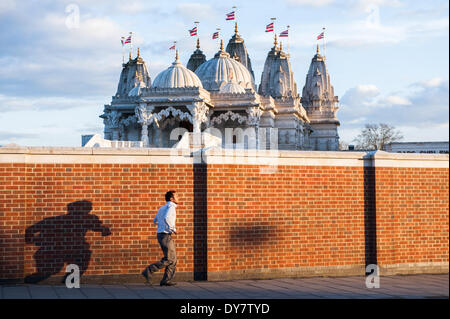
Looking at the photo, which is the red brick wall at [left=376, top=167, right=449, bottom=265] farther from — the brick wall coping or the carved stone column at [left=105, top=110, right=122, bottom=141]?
the carved stone column at [left=105, top=110, right=122, bottom=141]

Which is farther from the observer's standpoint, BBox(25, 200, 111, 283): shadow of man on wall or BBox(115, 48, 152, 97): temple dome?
BBox(115, 48, 152, 97): temple dome

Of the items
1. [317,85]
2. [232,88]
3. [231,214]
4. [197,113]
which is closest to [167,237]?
[231,214]

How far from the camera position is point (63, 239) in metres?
11.9

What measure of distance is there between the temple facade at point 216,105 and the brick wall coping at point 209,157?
26917 millimetres

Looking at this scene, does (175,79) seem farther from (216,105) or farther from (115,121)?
(115,121)

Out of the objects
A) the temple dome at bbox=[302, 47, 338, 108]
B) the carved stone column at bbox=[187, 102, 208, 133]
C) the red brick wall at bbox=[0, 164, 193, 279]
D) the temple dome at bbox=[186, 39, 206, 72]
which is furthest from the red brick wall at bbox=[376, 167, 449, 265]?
the temple dome at bbox=[302, 47, 338, 108]

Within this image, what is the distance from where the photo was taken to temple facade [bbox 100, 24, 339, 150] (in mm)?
45500

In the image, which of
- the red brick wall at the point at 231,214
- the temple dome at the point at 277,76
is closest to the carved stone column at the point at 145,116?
the temple dome at the point at 277,76

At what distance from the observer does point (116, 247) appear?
477 inches

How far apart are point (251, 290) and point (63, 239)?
368 cm

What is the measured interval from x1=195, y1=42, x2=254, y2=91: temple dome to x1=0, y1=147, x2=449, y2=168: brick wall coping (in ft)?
131

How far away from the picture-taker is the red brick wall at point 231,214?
1181 cm

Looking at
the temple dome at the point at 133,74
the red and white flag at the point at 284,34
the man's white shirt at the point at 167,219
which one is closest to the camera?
the man's white shirt at the point at 167,219

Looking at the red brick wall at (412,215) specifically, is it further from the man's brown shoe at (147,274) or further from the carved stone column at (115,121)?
the carved stone column at (115,121)
